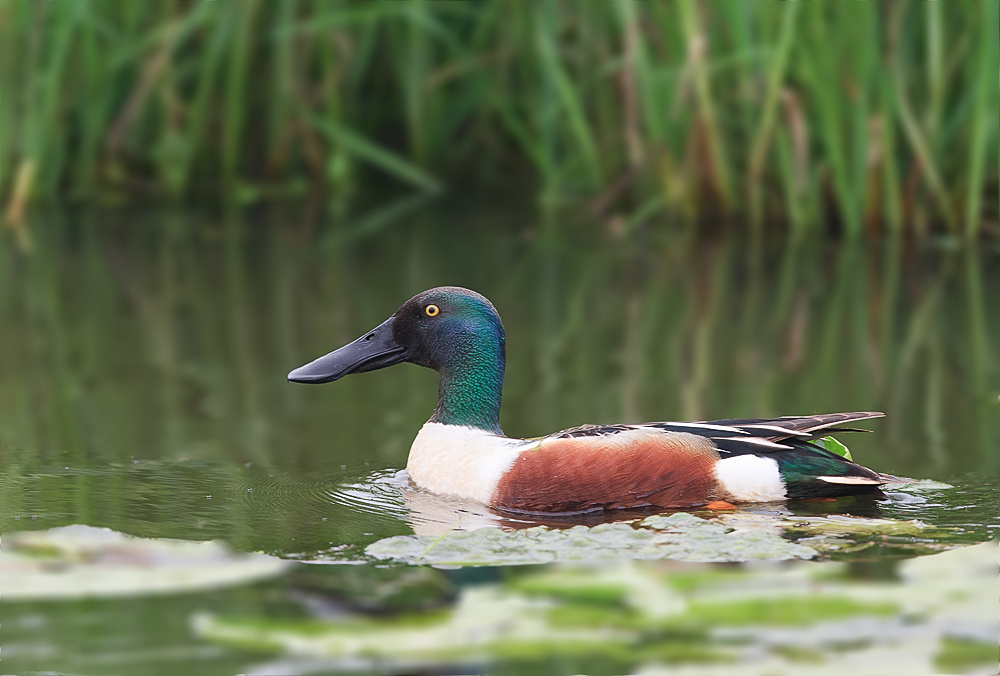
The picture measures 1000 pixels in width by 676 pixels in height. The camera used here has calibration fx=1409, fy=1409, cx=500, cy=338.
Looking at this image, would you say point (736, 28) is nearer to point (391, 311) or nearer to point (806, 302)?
point (806, 302)

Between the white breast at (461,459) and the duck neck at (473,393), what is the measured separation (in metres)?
0.04

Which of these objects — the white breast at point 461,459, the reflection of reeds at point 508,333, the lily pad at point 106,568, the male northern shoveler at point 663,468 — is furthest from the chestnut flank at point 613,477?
the lily pad at point 106,568

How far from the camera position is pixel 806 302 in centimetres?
793

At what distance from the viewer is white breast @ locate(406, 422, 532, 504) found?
176 inches

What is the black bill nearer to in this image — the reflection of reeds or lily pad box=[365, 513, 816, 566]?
the reflection of reeds

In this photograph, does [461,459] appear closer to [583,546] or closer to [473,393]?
[473,393]

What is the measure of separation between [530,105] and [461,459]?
5.89 m

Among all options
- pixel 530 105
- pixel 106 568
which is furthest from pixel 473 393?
pixel 530 105

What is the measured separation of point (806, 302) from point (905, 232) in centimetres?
107

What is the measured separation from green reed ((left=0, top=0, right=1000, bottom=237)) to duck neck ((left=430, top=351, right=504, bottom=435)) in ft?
12.2

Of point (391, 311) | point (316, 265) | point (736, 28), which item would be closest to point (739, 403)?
point (391, 311)

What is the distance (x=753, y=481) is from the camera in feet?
14.2

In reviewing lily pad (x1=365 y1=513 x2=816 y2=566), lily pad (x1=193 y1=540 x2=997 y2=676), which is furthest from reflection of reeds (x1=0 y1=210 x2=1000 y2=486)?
lily pad (x1=193 y1=540 x2=997 y2=676)

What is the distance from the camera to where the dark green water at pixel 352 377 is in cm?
408
